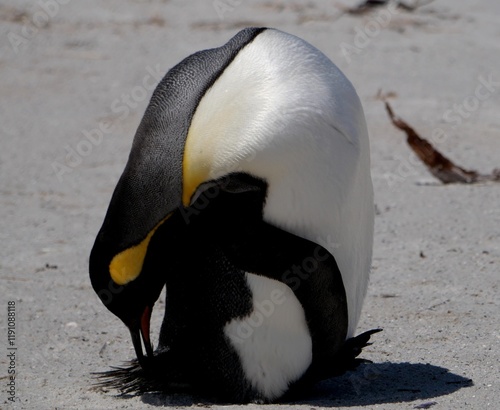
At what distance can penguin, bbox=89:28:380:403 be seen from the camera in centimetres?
318

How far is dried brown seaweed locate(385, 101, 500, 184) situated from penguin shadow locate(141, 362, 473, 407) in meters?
2.43

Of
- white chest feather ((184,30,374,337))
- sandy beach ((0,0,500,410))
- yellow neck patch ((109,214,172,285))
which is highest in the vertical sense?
white chest feather ((184,30,374,337))

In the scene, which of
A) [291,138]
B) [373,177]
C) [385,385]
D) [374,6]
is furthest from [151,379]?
[374,6]

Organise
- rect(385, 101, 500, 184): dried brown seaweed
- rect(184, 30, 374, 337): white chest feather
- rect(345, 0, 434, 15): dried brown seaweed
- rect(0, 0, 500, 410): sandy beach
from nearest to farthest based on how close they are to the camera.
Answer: rect(184, 30, 374, 337): white chest feather
rect(0, 0, 500, 410): sandy beach
rect(385, 101, 500, 184): dried brown seaweed
rect(345, 0, 434, 15): dried brown seaweed

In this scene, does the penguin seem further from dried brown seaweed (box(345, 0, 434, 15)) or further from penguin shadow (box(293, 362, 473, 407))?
dried brown seaweed (box(345, 0, 434, 15))

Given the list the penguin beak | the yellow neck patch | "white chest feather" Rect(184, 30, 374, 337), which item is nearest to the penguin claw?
"white chest feather" Rect(184, 30, 374, 337)

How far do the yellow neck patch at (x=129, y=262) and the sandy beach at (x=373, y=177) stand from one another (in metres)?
0.46

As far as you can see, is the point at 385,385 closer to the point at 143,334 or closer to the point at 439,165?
the point at 143,334

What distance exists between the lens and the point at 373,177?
6.30 meters

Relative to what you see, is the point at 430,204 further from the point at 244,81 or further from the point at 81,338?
the point at 244,81

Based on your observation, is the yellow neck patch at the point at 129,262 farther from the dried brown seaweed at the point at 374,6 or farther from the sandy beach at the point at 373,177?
the dried brown seaweed at the point at 374,6

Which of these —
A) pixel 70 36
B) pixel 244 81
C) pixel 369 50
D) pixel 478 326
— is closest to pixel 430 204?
pixel 478 326

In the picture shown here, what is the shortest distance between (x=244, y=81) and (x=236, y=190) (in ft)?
1.14

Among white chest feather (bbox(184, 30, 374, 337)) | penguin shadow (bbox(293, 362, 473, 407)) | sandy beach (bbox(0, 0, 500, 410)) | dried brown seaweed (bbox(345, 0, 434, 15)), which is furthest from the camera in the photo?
dried brown seaweed (bbox(345, 0, 434, 15))
